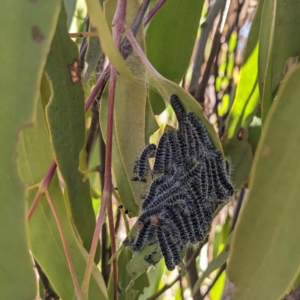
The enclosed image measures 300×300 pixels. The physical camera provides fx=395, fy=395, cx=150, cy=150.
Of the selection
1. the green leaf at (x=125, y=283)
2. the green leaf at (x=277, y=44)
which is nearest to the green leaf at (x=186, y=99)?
the green leaf at (x=277, y=44)

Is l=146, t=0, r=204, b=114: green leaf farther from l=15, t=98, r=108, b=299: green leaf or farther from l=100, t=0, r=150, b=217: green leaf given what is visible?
l=15, t=98, r=108, b=299: green leaf

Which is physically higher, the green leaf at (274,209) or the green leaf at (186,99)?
the green leaf at (186,99)

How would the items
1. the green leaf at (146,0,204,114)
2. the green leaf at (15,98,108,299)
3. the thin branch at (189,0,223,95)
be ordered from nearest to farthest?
the green leaf at (15,98,108,299), the green leaf at (146,0,204,114), the thin branch at (189,0,223,95)

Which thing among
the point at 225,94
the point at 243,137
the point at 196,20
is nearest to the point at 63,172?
the point at 243,137

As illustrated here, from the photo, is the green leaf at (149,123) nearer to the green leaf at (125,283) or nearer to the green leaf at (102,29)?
the green leaf at (102,29)

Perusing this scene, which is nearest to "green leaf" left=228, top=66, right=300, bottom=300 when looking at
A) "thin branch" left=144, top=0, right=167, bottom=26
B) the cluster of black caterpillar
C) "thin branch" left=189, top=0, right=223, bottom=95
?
the cluster of black caterpillar
